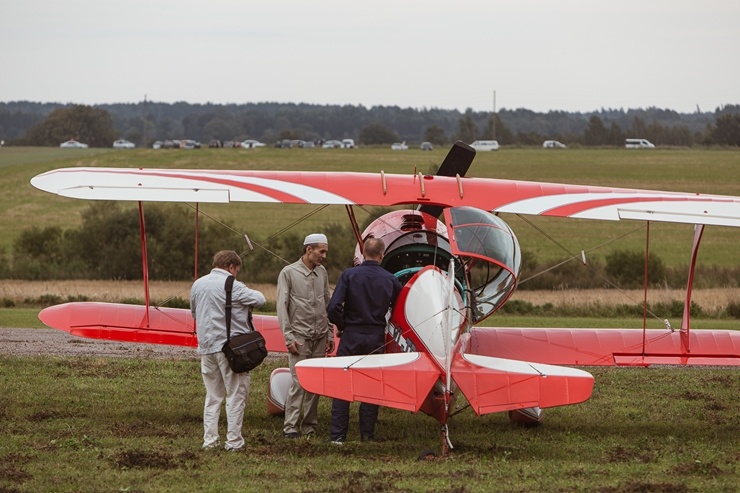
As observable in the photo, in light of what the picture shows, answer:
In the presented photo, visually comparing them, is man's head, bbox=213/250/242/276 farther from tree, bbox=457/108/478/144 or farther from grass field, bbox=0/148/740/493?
tree, bbox=457/108/478/144

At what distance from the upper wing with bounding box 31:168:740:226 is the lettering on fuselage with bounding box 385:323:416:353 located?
48.8 inches

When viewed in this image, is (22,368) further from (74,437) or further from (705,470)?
(705,470)

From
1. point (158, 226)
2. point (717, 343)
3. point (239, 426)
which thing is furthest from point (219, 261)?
point (158, 226)

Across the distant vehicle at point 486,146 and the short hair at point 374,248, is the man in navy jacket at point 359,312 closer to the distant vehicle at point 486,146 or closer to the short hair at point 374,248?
the short hair at point 374,248

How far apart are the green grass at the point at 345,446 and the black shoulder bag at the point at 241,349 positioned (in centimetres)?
70

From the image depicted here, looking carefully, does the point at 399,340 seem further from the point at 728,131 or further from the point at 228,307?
the point at 728,131

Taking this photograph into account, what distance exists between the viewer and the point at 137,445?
8789mm

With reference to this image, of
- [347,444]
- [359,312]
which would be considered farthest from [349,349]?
[347,444]

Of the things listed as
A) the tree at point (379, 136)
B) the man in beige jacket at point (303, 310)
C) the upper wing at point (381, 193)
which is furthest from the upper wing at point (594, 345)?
the tree at point (379, 136)

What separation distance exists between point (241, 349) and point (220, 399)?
512mm

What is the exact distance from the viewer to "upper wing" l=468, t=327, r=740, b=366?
34.4 feet

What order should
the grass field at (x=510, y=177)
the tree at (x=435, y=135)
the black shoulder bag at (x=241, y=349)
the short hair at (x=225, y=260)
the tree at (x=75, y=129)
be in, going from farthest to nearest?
the tree at (x=75, y=129)
the tree at (x=435, y=135)
the grass field at (x=510, y=177)
the short hair at (x=225, y=260)
the black shoulder bag at (x=241, y=349)

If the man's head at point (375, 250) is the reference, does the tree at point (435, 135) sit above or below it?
below

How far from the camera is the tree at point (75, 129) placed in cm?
12181
